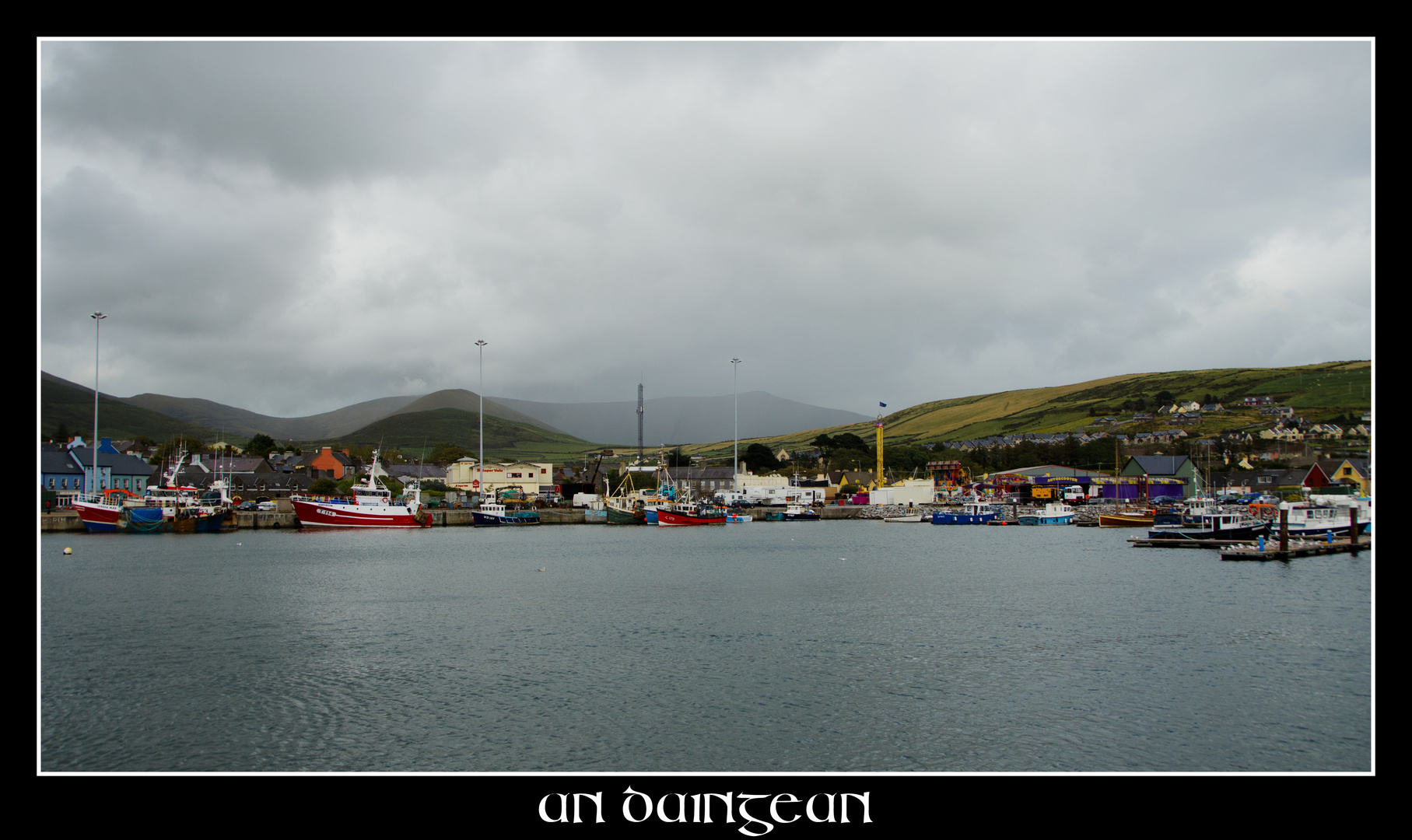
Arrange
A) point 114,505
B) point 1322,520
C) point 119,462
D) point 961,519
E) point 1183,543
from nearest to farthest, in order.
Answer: point 1322,520 → point 1183,543 → point 114,505 → point 119,462 → point 961,519

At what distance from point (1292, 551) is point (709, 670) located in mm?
32954

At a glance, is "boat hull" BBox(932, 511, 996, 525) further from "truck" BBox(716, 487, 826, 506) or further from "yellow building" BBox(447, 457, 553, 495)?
"yellow building" BBox(447, 457, 553, 495)

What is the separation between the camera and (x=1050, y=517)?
79812 mm

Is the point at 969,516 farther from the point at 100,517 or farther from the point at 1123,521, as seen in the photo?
the point at 100,517

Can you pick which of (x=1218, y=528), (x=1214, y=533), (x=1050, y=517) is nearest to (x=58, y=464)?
(x=1214, y=533)

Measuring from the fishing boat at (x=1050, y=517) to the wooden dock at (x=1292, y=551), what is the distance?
39.9 metres

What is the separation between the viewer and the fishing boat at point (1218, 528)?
4640 cm

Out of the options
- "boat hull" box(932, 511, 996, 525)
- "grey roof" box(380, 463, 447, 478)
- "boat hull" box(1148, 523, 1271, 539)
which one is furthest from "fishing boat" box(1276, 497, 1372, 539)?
"grey roof" box(380, 463, 447, 478)

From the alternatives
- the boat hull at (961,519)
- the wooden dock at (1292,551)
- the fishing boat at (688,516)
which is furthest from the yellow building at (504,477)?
the wooden dock at (1292,551)

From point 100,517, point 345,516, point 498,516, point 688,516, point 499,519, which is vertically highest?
point 100,517

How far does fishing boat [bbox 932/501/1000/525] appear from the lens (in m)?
82.2

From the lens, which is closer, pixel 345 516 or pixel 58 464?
pixel 58 464
